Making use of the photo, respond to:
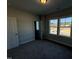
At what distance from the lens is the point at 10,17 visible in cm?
575

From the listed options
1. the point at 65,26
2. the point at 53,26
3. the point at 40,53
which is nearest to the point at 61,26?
the point at 65,26

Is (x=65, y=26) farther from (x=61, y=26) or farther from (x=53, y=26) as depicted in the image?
(x=53, y=26)

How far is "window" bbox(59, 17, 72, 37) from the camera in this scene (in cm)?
A: 630

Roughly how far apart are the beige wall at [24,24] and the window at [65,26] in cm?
260

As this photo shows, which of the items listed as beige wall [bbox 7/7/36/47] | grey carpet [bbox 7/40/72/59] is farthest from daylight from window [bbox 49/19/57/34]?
grey carpet [bbox 7/40/72/59]

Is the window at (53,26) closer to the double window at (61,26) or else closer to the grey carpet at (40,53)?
the double window at (61,26)

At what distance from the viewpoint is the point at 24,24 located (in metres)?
7.36

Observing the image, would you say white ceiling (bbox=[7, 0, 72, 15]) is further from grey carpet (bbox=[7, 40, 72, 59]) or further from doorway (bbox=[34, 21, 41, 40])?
doorway (bbox=[34, 21, 41, 40])
